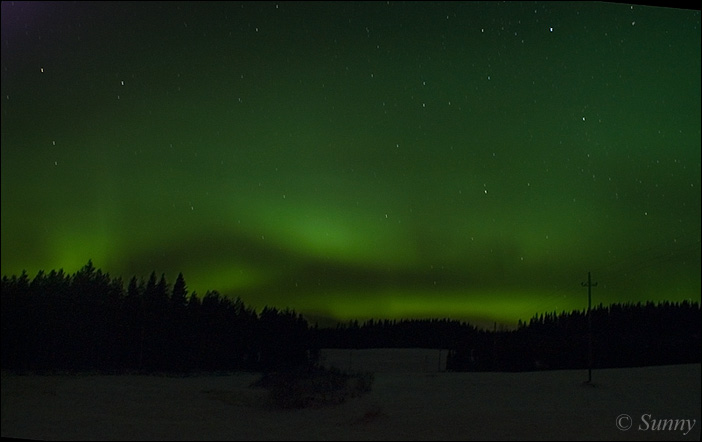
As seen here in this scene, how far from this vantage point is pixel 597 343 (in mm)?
11719

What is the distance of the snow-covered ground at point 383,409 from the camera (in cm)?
813

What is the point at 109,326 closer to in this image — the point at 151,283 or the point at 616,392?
the point at 151,283

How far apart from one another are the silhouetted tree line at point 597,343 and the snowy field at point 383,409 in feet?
1.03

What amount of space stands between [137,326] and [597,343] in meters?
8.61

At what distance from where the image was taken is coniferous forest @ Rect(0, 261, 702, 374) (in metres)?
12.4

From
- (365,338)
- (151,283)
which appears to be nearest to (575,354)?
(365,338)

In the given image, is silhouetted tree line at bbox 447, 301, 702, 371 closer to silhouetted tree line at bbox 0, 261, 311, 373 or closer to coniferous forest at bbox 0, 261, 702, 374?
coniferous forest at bbox 0, 261, 702, 374

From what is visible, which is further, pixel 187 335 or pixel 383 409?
pixel 187 335

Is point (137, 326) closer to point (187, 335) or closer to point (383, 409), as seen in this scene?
point (187, 335)

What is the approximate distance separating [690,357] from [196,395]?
25.1 feet

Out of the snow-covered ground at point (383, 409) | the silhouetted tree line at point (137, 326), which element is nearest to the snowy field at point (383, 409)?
the snow-covered ground at point (383, 409)

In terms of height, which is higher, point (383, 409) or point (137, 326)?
point (137, 326)

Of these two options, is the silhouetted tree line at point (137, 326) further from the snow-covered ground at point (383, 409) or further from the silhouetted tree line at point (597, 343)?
the silhouetted tree line at point (597, 343)

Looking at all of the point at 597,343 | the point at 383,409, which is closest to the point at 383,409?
the point at 383,409
